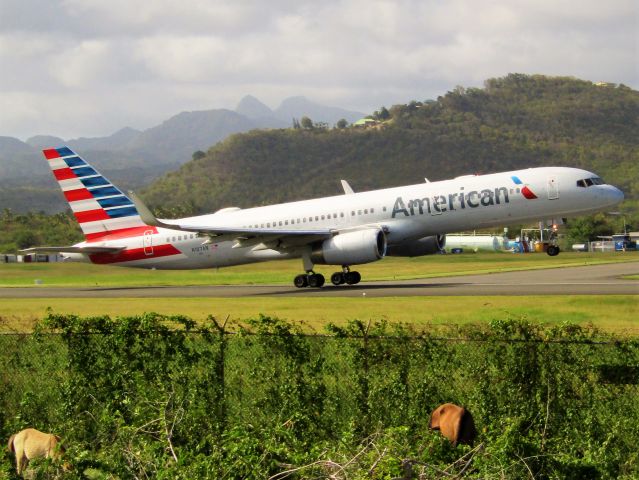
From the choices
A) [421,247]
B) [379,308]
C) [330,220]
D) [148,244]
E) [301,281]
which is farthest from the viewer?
[148,244]

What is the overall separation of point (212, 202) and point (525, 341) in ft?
573

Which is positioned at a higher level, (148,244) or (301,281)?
(148,244)

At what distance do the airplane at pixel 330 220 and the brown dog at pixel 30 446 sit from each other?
24872 millimetres

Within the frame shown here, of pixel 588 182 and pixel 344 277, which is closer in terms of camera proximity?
pixel 588 182

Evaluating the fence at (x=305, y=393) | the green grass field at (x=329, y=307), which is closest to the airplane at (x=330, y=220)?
the green grass field at (x=329, y=307)

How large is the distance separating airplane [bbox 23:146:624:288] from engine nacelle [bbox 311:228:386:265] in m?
0.04

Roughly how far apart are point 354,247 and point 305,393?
81.2 ft

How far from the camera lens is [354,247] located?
39.9m

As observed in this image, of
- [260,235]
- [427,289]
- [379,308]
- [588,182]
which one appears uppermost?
[588,182]

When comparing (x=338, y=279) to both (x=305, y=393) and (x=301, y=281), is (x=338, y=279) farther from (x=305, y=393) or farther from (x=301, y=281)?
(x=305, y=393)

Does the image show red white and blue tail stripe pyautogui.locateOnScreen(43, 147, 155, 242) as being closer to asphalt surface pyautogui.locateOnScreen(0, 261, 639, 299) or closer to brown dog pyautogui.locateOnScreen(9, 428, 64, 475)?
asphalt surface pyautogui.locateOnScreen(0, 261, 639, 299)

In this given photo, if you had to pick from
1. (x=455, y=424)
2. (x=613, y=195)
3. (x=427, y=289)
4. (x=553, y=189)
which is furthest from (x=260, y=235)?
(x=455, y=424)

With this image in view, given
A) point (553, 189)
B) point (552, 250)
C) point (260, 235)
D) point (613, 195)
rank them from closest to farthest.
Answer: point (553, 189) < point (260, 235) < point (552, 250) < point (613, 195)

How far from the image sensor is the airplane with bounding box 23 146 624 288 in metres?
39.9
